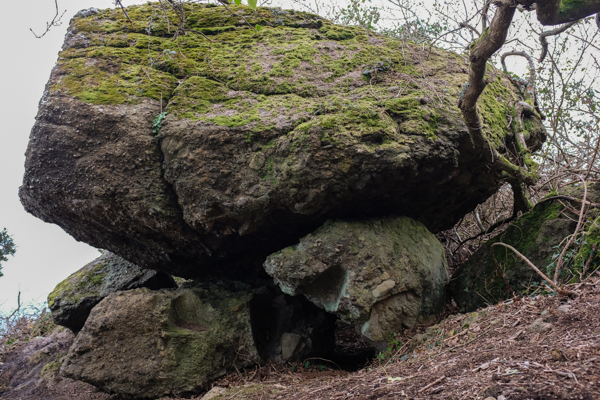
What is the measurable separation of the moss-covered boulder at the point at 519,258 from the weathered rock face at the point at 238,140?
0.77 metres

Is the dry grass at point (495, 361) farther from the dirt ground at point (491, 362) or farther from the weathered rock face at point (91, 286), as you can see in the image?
the weathered rock face at point (91, 286)

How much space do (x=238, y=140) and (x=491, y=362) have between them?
3.12 m

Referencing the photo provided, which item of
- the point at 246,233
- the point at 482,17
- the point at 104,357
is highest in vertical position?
the point at 482,17

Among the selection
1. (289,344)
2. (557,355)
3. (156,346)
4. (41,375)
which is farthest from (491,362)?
(41,375)

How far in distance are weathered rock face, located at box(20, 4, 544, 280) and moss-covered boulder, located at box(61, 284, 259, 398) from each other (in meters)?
0.77

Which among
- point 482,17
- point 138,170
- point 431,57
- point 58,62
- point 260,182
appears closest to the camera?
point 482,17

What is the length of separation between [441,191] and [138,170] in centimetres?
372

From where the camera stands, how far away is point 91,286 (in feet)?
20.4

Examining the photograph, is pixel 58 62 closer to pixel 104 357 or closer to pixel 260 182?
pixel 260 182

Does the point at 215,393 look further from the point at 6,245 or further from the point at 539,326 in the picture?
the point at 6,245

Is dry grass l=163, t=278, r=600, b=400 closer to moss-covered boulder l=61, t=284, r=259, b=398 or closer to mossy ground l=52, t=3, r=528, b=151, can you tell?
moss-covered boulder l=61, t=284, r=259, b=398

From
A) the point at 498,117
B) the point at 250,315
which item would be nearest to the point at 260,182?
the point at 250,315

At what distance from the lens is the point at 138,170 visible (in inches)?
180

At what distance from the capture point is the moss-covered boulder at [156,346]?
4.47m
